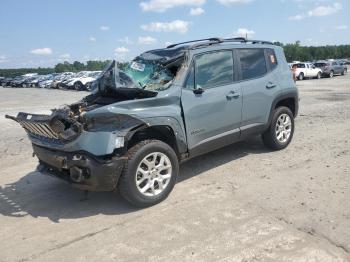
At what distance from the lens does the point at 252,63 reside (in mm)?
6457

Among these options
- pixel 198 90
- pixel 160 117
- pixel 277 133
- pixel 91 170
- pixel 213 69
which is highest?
pixel 213 69

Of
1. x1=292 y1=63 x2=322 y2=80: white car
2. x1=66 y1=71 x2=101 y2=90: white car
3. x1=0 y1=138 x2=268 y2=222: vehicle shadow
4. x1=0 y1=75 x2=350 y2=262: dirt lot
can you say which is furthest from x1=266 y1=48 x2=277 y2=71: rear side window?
x1=66 y1=71 x2=101 y2=90: white car

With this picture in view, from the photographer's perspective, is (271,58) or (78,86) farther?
(78,86)

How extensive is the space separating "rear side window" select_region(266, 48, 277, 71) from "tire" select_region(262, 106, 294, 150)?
75 cm

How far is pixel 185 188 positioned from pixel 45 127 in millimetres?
1965

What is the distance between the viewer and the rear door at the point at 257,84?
20.3ft

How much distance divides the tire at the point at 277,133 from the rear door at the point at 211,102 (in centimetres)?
96

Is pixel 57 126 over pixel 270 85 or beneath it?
beneath

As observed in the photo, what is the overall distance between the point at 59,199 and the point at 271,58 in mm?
4160

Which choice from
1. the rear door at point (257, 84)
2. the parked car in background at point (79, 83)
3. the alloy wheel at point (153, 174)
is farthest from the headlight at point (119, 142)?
the parked car in background at point (79, 83)

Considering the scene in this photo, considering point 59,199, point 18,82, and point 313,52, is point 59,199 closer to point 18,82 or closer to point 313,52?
point 18,82

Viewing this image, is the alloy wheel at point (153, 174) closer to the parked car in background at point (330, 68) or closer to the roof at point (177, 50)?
the roof at point (177, 50)

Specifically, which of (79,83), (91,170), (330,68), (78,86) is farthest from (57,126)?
(330,68)

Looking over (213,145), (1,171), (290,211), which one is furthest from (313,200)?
(1,171)
